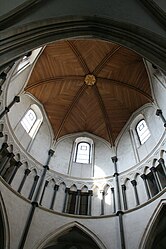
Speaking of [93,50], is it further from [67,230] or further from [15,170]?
[67,230]

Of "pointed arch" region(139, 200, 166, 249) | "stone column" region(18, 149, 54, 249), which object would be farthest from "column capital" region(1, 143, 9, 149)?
"pointed arch" region(139, 200, 166, 249)

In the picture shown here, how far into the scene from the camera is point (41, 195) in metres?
12.1

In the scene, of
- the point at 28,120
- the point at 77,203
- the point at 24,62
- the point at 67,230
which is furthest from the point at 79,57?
the point at 67,230

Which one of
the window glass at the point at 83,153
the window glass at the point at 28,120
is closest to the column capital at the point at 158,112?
the window glass at the point at 83,153

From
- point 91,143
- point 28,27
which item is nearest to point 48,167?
point 91,143

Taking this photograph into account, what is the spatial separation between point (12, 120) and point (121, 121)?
699 cm

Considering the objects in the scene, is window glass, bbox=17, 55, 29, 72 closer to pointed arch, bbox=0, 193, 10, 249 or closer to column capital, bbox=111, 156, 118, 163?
pointed arch, bbox=0, 193, 10, 249

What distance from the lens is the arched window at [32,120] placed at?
1467 centimetres

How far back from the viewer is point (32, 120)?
15.7 meters

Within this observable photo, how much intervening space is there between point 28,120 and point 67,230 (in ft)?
21.7

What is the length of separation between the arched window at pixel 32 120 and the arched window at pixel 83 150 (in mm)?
2732

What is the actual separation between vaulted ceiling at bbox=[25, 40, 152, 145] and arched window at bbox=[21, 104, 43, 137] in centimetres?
74

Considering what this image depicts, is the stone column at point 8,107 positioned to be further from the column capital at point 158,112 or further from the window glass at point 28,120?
the column capital at point 158,112

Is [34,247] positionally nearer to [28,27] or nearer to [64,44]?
[28,27]
